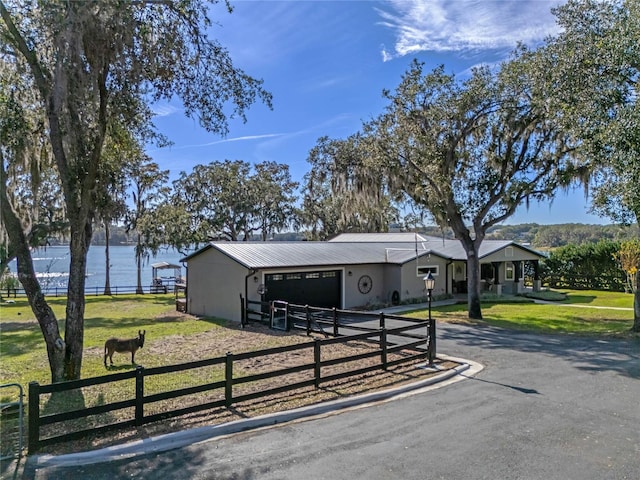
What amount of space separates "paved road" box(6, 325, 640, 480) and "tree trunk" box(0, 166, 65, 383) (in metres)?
3.49

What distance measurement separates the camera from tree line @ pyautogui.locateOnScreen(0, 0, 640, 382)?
25.6ft

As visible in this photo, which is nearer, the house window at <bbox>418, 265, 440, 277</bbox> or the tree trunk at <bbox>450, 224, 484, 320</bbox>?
the tree trunk at <bbox>450, 224, 484, 320</bbox>

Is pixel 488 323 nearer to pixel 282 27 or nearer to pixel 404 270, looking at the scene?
pixel 404 270

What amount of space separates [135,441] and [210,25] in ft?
25.0

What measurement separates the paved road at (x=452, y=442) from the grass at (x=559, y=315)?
23.3 feet

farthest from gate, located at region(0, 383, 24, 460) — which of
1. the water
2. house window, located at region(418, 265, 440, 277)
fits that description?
house window, located at region(418, 265, 440, 277)

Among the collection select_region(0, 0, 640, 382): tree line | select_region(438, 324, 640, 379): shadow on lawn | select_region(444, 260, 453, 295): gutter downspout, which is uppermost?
select_region(0, 0, 640, 382): tree line

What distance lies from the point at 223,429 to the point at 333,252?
1632 cm

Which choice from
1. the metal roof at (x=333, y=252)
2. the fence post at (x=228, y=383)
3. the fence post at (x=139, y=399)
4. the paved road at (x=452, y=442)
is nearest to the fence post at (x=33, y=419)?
the paved road at (x=452, y=442)

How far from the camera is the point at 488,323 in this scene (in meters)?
16.5

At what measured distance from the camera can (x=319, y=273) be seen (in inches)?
786

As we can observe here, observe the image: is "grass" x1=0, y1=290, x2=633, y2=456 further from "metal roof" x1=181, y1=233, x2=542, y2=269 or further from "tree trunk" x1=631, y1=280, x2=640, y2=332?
"metal roof" x1=181, y1=233, x2=542, y2=269

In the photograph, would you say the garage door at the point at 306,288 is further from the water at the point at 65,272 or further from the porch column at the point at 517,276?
Result: the porch column at the point at 517,276

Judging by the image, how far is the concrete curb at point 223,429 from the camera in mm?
5090
